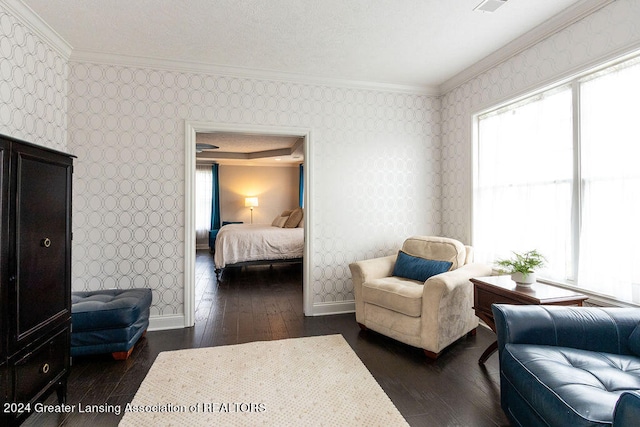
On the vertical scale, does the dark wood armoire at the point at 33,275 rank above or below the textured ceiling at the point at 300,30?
below

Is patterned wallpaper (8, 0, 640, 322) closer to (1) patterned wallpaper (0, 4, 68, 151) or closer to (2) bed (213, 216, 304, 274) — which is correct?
(1) patterned wallpaper (0, 4, 68, 151)

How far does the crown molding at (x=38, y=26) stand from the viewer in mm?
2307

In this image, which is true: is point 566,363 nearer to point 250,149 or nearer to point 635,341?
point 635,341

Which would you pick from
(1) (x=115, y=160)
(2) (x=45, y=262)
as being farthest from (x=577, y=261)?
(1) (x=115, y=160)

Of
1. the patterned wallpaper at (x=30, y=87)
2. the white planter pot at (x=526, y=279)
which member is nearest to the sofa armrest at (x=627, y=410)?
the white planter pot at (x=526, y=279)

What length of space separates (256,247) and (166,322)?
2519mm

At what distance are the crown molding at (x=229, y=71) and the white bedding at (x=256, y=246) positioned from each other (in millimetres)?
2980

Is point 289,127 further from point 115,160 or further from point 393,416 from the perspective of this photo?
point 393,416

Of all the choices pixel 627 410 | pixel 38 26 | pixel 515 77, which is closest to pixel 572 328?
pixel 627 410

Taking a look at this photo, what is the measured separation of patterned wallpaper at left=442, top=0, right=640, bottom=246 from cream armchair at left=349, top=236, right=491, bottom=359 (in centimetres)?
64

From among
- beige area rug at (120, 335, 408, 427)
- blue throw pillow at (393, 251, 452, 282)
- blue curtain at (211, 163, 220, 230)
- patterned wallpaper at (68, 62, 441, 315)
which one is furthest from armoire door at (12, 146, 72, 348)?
blue curtain at (211, 163, 220, 230)

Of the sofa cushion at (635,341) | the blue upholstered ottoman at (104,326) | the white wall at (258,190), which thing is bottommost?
the blue upholstered ottoman at (104,326)

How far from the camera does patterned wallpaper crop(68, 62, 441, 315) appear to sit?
3135 millimetres

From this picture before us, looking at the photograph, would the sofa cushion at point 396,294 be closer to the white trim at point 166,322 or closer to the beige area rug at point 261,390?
the beige area rug at point 261,390
